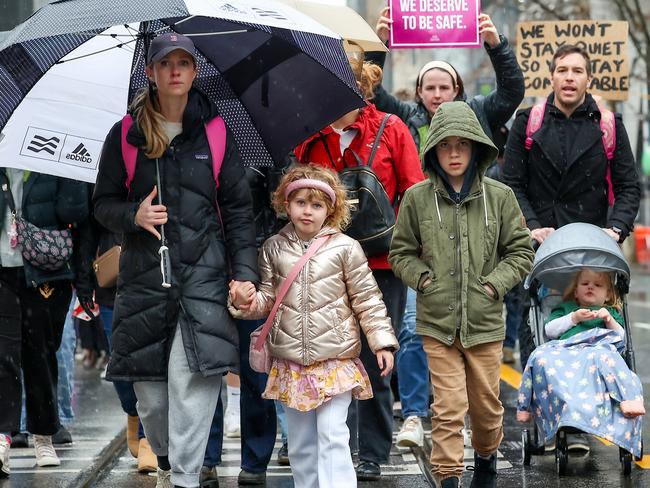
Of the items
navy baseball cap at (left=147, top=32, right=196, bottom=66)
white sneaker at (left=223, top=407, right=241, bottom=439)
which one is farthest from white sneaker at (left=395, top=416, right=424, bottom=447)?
navy baseball cap at (left=147, top=32, right=196, bottom=66)

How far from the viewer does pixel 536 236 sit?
7562 mm

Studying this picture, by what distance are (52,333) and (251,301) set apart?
2332 mm

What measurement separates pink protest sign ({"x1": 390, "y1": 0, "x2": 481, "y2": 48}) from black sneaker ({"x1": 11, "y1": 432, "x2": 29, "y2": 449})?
11.2ft

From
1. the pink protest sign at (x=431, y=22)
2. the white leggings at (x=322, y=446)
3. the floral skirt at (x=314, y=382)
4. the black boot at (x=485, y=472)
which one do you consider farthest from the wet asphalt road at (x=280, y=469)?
the pink protest sign at (x=431, y=22)

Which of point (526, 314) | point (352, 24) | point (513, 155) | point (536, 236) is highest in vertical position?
point (352, 24)

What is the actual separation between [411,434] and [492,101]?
204 cm

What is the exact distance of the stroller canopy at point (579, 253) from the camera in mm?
7098

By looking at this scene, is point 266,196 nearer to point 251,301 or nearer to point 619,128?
point 251,301

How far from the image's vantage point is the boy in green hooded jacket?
20.2 ft

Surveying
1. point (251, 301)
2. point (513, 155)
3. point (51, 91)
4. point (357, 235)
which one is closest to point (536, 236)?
point (513, 155)

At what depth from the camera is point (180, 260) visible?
5688 mm

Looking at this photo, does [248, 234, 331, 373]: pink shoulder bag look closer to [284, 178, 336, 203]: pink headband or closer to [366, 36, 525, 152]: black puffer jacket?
[284, 178, 336, 203]: pink headband

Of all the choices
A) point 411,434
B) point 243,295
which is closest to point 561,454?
point 411,434

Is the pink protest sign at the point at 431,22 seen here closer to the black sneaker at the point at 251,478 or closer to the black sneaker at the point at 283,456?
the black sneaker at the point at 283,456
